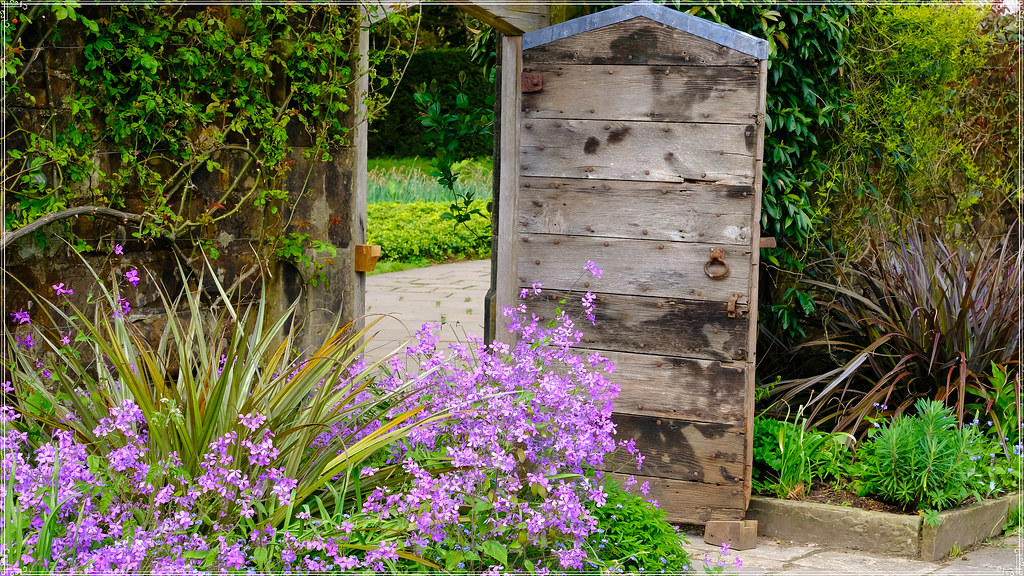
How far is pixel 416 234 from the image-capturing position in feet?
34.3

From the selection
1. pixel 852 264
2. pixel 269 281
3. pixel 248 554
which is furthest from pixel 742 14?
pixel 248 554

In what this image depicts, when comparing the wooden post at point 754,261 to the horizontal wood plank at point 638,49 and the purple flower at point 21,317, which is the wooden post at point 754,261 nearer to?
the horizontal wood plank at point 638,49

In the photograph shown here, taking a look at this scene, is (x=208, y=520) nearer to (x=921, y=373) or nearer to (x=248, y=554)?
(x=248, y=554)

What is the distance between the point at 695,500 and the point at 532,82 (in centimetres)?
171

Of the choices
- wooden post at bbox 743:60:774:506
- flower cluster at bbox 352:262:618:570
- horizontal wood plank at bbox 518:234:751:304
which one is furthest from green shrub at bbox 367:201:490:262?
flower cluster at bbox 352:262:618:570

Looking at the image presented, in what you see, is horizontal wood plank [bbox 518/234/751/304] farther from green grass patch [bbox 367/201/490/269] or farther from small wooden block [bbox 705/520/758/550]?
green grass patch [bbox 367/201/490/269]

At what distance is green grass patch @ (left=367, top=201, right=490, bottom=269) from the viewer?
1021cm

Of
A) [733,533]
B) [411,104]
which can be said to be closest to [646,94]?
[733,533]

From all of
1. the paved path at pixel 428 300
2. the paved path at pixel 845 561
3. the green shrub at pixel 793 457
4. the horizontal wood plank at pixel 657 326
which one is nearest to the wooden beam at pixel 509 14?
the horizontal wood plank at pixel 657 326

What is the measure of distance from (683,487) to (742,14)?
6.34 ft

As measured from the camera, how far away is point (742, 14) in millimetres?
3979

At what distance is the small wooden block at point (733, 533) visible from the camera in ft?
11.7

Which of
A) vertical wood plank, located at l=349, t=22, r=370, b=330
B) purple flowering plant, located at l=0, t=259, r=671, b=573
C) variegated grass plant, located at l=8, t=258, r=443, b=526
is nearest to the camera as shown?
purple flowering plant, located at l=0, t=259, r=671, b=573

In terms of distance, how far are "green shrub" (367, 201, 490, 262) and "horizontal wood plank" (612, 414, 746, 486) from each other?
6455 mm
